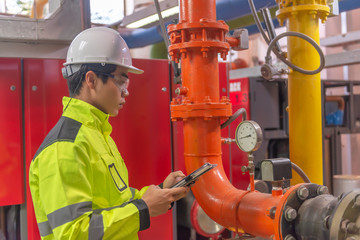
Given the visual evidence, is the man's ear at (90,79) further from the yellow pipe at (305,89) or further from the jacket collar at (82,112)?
the yellow pipe at (305,89)

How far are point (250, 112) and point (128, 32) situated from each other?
1.98m

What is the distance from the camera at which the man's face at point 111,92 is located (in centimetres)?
140

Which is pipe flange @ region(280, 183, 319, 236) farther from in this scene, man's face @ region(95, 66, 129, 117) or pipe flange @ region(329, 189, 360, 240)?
man's face @ region(95, 66, 129, 117)

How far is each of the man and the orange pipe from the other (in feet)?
0.97

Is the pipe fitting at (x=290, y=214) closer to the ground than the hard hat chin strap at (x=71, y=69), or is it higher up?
closer to the ground

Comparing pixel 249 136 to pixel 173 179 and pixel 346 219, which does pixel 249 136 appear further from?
pixel 346 219

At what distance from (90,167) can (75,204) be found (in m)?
0.14

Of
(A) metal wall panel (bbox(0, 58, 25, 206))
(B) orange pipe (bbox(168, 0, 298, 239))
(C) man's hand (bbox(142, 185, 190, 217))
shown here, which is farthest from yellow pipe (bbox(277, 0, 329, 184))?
(A) metal wall panel (bbox(0, 58, 25, 206))

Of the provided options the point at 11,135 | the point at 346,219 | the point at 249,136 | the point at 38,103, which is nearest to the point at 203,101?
the point at 249,136

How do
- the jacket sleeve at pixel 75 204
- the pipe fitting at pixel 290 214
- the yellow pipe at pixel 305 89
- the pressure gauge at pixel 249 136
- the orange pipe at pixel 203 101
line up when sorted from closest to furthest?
the jacket sleeve at pixel 75 204
the pipe fitting at pixel 290 214
the pressure gauge at pixel 249 136
the orange pipe at pixel 203 101
the yellow pipe at pixel 305 89

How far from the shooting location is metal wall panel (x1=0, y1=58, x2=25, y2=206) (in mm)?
1898

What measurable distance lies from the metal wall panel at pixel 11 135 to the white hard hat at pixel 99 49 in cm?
60

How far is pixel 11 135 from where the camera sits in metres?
1.92

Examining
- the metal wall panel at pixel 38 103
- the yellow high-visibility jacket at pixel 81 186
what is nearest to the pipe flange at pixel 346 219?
the yellow high-visibility jacket at pixel 81 186
